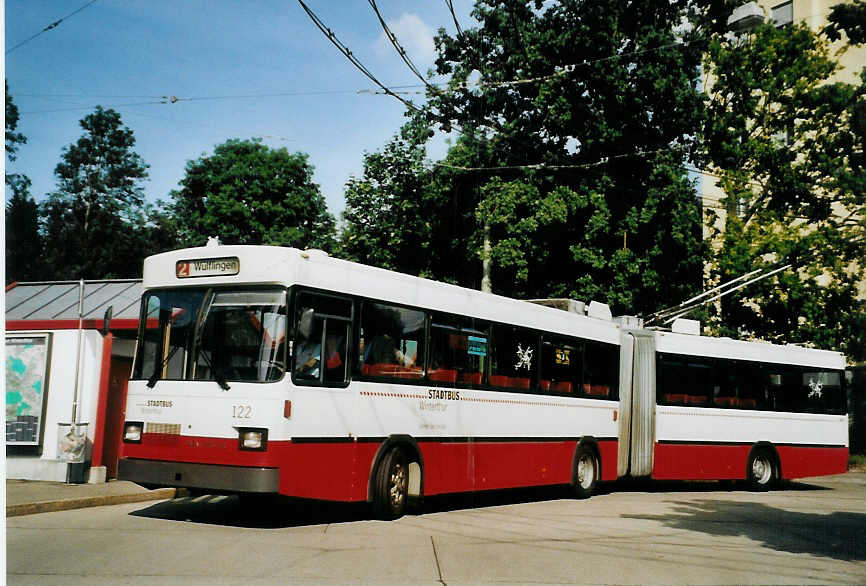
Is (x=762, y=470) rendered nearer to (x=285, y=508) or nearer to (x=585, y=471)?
(x=585, y=471)

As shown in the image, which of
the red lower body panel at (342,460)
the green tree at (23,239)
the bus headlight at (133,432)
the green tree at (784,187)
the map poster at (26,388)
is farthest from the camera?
the green tree at (23,239)

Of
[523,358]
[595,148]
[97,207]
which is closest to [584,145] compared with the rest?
[595,148]

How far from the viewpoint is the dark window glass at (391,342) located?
36.4 ft

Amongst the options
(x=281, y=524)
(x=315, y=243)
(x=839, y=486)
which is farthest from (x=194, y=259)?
(x=315, y=243)

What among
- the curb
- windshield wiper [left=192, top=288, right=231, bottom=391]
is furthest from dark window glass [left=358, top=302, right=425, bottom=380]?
the curb

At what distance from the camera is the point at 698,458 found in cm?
1775

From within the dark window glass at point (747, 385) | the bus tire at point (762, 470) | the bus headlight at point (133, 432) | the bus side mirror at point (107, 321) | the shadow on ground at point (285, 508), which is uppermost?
the bus side mirror at point (107, 321)

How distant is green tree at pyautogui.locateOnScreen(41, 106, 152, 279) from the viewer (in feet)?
176

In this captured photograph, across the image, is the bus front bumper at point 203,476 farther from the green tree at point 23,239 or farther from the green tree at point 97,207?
the green tree at point 97,207

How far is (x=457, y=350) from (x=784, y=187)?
62.8 feet

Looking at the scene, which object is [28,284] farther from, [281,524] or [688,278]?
[688,278]

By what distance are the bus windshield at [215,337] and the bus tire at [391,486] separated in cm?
217

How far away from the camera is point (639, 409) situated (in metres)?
17.3

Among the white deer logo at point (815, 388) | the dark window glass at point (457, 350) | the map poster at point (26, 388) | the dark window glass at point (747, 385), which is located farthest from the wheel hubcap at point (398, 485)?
the white deer logo at point (815, 388)
